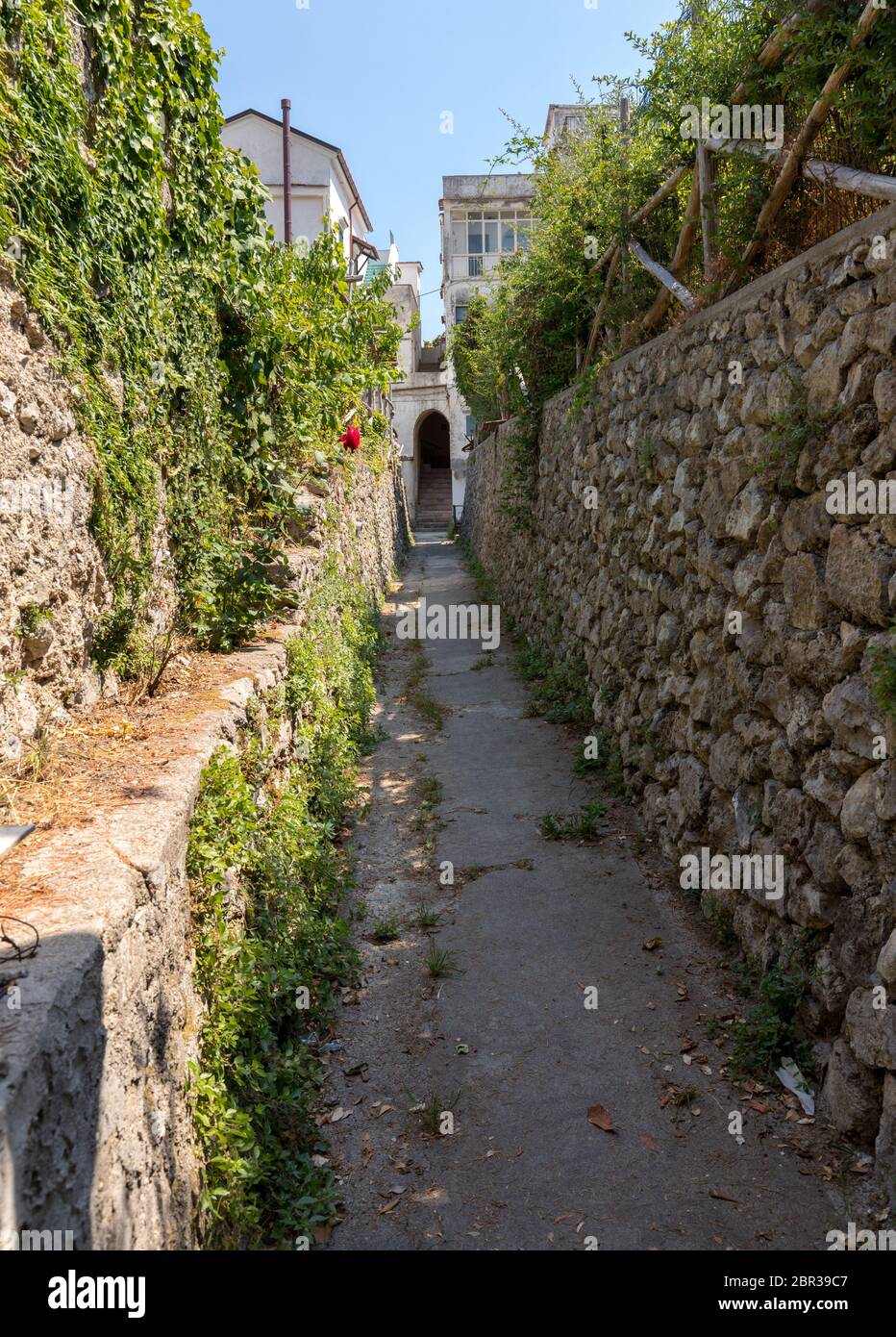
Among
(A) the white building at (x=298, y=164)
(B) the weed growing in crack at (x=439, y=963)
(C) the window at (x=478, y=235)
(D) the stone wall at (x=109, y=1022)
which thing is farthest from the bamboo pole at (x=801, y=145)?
(C) the window at (x=478, y=235)

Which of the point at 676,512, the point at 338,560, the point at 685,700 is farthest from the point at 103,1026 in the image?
the point at 338,560

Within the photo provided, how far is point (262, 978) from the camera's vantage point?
11.2 feet

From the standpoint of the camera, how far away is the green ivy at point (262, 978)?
271 cm

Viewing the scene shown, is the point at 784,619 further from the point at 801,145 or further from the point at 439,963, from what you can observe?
the point at 439,963

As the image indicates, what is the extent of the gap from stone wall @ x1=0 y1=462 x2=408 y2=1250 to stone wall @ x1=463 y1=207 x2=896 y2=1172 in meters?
2.21

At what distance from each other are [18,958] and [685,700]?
3.92m

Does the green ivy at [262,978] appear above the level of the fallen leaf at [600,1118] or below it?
above

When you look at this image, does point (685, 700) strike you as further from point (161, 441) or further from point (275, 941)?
point (161, 441)

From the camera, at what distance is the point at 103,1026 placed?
6.27 ft

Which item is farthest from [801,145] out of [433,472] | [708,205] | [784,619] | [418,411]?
[433,472]

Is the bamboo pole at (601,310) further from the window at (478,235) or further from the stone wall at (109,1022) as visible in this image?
the window at (478,235)

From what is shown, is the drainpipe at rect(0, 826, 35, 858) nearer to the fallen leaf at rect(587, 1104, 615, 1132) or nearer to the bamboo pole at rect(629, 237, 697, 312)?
the fallen leaf at rect(587, 1104, 615, 1132)

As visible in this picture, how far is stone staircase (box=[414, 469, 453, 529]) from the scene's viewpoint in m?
32.0

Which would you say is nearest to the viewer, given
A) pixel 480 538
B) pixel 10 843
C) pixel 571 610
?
pixel 10 843
